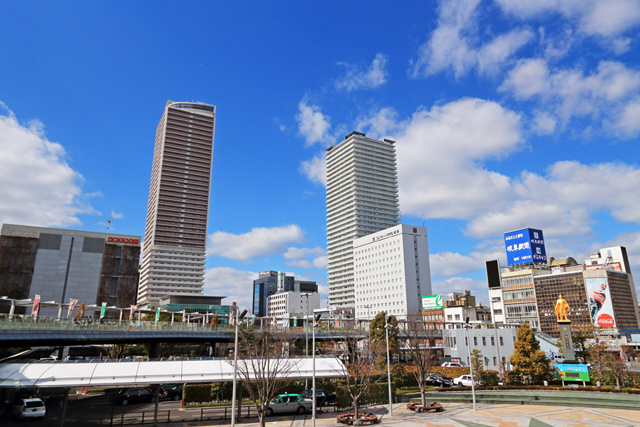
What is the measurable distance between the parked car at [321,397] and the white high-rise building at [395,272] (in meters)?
118

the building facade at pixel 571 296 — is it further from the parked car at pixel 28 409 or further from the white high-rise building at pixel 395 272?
the parked car at pixel 28 409

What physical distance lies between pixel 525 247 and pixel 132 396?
112 m

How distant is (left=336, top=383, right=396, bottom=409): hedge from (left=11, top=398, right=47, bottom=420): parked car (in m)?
23.8

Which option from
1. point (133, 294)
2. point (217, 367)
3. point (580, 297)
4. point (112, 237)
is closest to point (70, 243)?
point (112, 237)

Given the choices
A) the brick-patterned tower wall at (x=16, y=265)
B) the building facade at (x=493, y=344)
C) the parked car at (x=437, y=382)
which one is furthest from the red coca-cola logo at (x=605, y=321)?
the brick-patterned tower wall at (x=16, y=265)

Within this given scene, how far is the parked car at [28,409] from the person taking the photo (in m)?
30.9

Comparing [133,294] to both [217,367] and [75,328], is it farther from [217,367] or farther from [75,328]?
[217,367]

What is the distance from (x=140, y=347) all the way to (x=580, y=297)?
116 meters

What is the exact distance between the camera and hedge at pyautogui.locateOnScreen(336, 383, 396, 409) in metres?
34.9

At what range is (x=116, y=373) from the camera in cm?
2930

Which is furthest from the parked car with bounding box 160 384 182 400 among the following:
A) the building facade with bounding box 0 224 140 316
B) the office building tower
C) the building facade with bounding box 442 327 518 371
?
the office building tower

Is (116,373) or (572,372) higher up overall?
(116,373)

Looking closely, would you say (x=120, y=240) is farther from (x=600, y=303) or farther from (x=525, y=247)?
(x=600, y=303)

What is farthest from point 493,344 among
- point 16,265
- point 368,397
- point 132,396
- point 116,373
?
point 16,265
